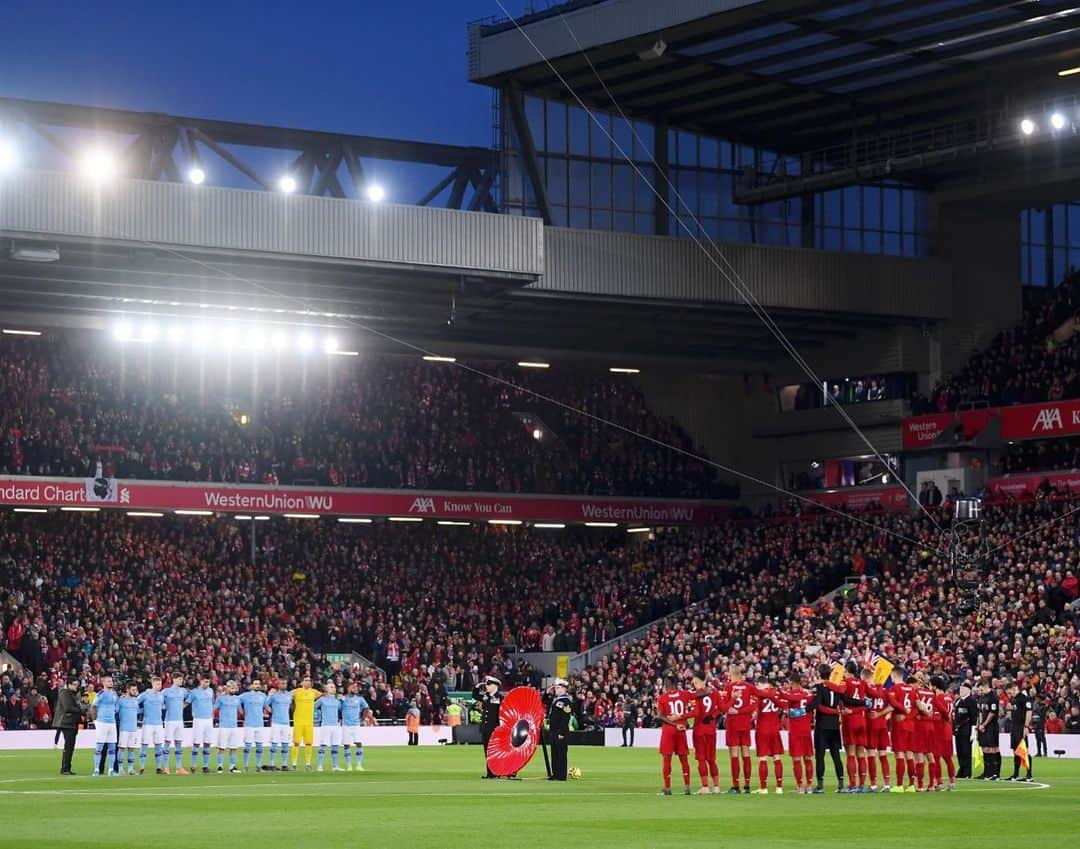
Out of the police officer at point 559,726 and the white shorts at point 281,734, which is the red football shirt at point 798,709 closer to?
the police officer at point 559,726

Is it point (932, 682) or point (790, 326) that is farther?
point (790, 326)

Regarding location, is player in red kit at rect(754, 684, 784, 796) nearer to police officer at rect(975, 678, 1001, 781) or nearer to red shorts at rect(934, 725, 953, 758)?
red shorts at rect(934, 725, 953, 758)

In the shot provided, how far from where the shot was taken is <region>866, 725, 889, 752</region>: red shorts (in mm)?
27438

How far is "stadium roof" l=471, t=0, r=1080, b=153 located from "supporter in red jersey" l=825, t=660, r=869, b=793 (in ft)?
85.6

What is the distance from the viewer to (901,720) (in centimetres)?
2736

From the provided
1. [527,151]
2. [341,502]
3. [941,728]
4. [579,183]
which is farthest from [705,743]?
[341,502]

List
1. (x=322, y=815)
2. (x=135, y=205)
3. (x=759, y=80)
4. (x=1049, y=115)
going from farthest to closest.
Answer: (x=759, y=80) → (x=1049, y=115) → (x=135, y=205) → (x=322, y=815)

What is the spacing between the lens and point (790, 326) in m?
63.2

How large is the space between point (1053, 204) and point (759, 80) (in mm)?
13402

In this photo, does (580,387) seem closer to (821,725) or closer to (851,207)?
(851,207)

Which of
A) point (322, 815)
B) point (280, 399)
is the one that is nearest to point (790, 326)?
point (280, 399)

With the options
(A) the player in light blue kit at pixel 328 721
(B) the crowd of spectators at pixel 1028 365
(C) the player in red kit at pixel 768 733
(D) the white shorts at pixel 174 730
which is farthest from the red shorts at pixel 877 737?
(B) the crowd of spectators at pixel 1028 365

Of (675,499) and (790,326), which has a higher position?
(790,326)

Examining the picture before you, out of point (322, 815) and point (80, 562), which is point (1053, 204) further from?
point (322, 815)
